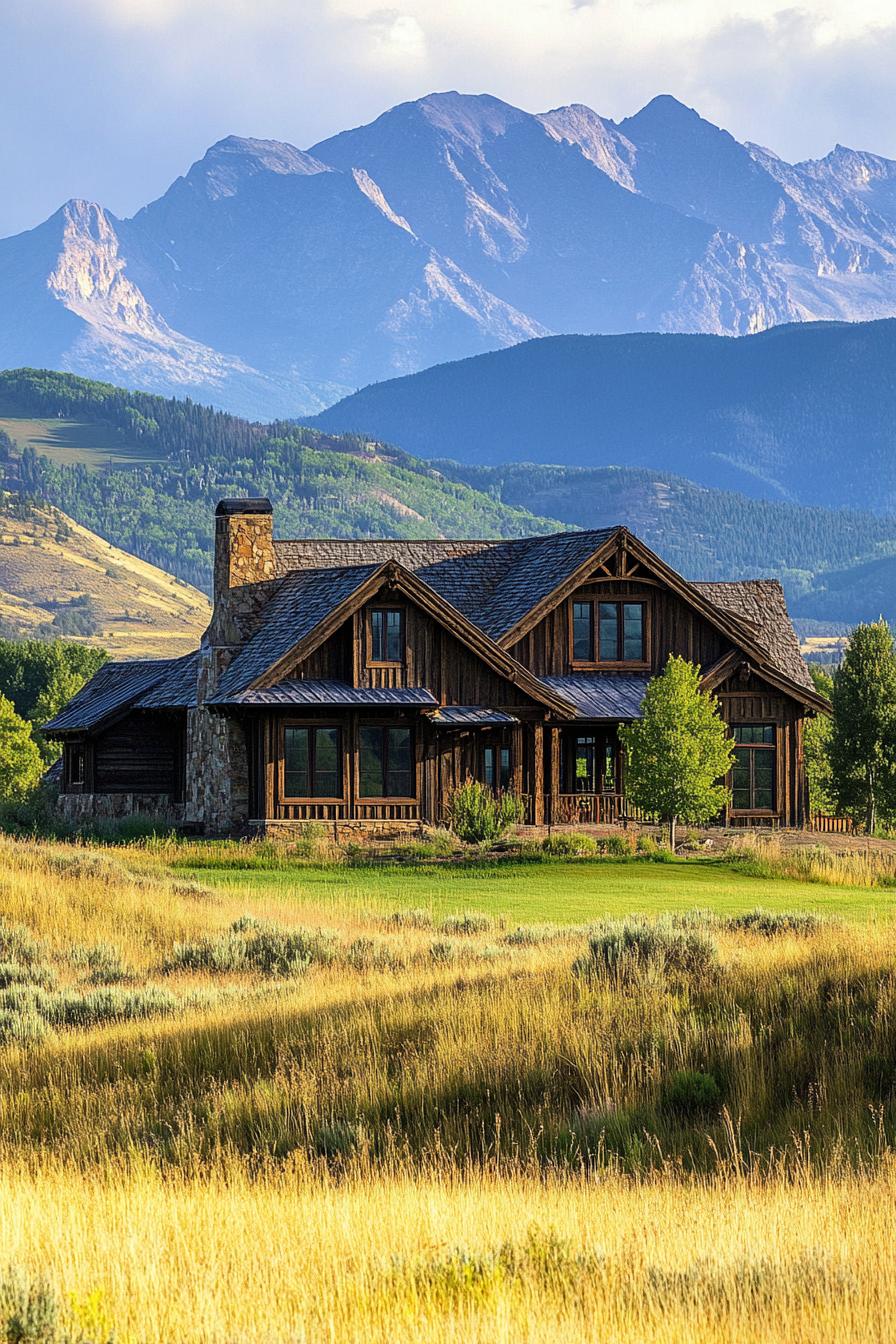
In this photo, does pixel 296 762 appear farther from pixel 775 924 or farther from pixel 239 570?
pixel 775 924

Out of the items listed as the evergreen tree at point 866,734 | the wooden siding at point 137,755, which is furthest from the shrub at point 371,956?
the evergreen tree at point 866,734

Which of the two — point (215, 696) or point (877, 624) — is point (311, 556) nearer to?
point (215, 696)

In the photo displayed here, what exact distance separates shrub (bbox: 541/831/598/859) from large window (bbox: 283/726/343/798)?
5.41 m

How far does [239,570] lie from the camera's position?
156 ft

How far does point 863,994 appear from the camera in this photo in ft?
55.7

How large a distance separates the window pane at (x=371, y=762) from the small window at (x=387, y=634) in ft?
5.49

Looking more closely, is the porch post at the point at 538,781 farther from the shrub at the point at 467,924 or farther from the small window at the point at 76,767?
the shrub at the point at 467,924

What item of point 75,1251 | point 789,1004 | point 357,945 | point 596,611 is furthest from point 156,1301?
point 596,611

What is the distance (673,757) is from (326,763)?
25.2ft

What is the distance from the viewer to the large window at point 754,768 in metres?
50.3

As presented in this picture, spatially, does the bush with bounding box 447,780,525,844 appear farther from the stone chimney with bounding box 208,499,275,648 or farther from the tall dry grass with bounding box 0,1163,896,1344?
the tall dry grass with bounding box 0,1163,896,1344

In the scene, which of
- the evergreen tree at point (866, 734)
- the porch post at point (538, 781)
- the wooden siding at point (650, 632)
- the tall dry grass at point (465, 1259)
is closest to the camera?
the tall dry grass at point (465, 1259)

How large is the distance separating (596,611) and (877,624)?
33.4 ft

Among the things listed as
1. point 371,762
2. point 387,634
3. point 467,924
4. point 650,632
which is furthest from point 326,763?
point 467,924
